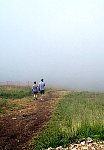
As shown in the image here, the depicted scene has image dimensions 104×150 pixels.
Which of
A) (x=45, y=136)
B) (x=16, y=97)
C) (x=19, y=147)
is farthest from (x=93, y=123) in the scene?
(x=16, y=97)

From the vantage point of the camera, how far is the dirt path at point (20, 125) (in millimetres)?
14250

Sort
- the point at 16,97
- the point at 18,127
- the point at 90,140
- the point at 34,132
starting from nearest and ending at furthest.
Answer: the point at 90,140, the point at 34,132, the point at 18,127, the point at 16,97

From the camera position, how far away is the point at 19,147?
13523 mm

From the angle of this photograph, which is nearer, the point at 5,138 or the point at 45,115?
the point at 5,138

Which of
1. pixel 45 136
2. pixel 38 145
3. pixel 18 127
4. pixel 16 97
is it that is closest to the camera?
pixel 38 145

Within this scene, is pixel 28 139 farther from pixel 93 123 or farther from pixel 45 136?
pixel 93 123

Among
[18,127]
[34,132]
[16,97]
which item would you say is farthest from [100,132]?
[16,97]

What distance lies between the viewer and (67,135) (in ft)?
44.7

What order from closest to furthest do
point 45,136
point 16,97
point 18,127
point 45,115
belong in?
point 45,136 → point 18,127 → point 45,115 → point 16,97

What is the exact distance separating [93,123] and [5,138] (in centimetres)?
357

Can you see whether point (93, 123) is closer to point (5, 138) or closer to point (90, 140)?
point (90, 140)

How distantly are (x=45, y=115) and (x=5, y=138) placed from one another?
5.97 metres

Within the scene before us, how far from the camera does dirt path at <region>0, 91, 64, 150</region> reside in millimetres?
14250

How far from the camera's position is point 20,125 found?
17.7 m
